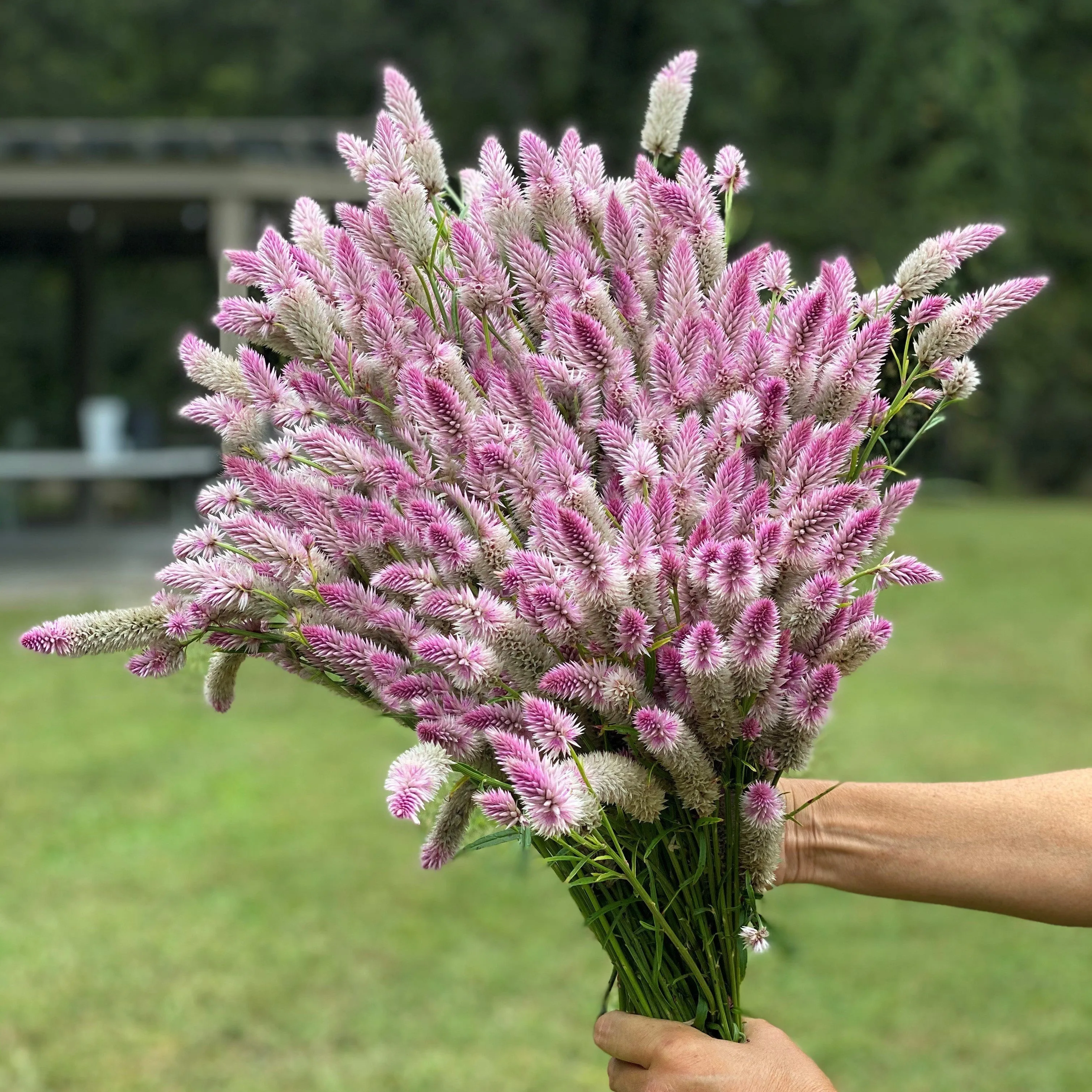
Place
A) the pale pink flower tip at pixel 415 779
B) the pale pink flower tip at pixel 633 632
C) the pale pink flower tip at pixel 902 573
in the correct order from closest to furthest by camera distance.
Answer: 1. the pale pink flower tip at pixel 415 779
2. the pale pink flower tip at pixel 633 632
3. the pale pink flower tip at pixel 902 573

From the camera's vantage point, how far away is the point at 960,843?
186 centimetres

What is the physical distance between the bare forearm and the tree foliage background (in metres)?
20.5

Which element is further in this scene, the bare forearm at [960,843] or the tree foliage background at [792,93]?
the tree foliage background at [792,93]

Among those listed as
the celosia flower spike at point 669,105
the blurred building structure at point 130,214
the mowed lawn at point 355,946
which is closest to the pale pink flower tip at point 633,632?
the celosia flower spike at point 669,105

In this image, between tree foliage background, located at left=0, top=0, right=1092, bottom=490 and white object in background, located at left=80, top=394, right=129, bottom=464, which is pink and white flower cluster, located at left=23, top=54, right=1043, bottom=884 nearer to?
white object in background, located at left=80, top=394, right=129, bottom=464

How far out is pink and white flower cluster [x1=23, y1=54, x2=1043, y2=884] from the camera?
130 cm

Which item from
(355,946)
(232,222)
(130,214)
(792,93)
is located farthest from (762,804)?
(792,93)

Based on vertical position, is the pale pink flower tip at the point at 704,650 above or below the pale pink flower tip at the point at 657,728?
above

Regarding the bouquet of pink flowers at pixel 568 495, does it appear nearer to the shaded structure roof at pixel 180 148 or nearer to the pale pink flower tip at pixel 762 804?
the pale pink flower tip at pixel 762 804

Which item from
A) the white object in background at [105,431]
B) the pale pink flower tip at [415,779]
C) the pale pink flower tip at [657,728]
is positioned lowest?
the white object in background at [105,431]

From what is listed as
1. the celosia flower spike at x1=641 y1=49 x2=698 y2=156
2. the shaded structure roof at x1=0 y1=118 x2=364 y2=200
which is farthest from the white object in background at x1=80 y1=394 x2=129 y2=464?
the celosia flower spike at x1=641 y1=49 x2=698 y2=156

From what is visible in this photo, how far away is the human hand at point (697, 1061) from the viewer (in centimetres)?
149

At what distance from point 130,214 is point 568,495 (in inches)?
604

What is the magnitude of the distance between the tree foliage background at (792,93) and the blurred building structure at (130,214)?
9.66 feet
